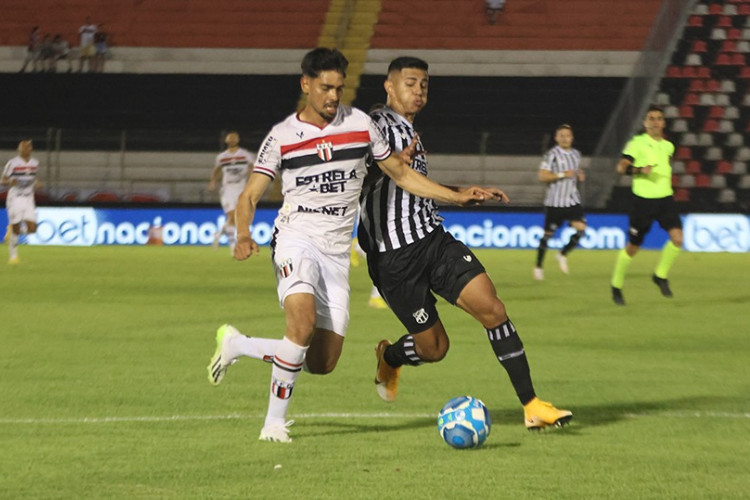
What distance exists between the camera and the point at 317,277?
708 centimetres

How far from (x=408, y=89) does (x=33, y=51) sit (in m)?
27.7

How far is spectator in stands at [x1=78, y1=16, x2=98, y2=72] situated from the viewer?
33.7 m

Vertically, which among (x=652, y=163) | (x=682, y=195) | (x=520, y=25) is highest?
(x=520, y=25)

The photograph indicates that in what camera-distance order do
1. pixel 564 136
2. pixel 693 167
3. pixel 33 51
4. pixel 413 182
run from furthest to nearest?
1. pixel 33 51
2. pixel 693 167
3. pixel 564 136
4. pixel 413 182

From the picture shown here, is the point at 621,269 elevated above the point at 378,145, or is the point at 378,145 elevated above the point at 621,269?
the point at 378,145

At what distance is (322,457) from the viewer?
6.64 m

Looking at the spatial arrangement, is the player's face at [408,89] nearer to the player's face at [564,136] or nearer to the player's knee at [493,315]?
the player's knee at [493,315]

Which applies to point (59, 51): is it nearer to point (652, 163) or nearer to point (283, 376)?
point (652, 163)

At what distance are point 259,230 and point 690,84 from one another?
11.1 meters

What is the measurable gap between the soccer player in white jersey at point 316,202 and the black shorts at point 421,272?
35 centimetres

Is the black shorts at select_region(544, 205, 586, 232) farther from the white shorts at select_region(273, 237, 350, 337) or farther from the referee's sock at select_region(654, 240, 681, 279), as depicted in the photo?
the white shorts at select_region(273, 237, 350, 337)

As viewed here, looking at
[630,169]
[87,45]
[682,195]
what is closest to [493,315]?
[630,169]

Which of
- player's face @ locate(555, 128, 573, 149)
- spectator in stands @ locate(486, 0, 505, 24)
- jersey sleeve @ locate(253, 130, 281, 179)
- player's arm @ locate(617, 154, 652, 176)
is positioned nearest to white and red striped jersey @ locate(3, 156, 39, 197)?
player's face @ locate(555, 128, 573, 149)

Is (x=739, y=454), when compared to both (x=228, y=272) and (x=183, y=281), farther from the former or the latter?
(x=228, y=272)
